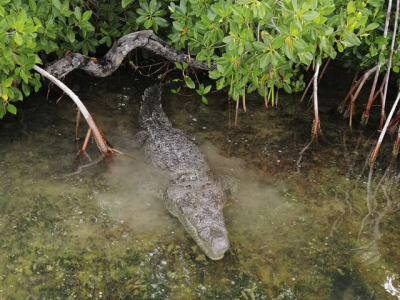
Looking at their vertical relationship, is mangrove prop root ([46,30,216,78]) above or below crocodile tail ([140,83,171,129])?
above

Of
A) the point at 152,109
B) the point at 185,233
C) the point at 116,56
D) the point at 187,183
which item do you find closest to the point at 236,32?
the point at 187,183

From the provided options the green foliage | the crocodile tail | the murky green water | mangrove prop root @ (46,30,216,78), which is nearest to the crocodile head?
the murky green water

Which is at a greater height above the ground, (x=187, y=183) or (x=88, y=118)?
(x=88, y=118)

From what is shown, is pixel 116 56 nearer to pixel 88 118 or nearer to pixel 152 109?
pixel 152 109

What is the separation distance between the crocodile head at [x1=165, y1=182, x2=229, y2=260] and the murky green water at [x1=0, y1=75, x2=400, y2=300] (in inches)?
4.0

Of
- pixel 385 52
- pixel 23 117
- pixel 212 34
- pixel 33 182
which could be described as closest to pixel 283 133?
pixel 385 52

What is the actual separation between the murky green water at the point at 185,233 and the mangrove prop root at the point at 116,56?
0.75m

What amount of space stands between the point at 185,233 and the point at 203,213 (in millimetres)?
268

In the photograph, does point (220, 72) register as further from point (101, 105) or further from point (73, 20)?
point (101, 105)

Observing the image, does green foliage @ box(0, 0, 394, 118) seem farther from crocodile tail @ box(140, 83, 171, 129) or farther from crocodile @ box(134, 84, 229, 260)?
crocodile tail @ box(140, 83, 171, 129)

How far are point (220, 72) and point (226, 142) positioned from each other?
1.25 meters

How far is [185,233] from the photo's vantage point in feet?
12.5

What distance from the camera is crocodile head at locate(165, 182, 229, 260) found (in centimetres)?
348

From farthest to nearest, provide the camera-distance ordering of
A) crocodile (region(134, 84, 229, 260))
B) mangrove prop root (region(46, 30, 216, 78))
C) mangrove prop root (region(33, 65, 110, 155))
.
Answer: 1. mangrove prop root (region(46, 30, 216, 78))
2. mangrove prop root (region(33, 65, 110, 155))
3. crocodile (region(134, 84, 229, 260))
